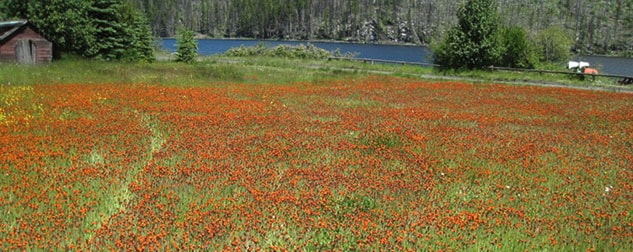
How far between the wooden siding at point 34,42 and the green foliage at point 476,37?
126 feet

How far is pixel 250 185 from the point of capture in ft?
27.9

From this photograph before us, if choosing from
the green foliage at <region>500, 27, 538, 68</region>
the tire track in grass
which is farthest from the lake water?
the tire track in grass

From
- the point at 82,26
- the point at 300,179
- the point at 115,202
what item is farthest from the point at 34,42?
the point at 300,179

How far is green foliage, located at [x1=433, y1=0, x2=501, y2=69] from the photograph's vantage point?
46.3 meters

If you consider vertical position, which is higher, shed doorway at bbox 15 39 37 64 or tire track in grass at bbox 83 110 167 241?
shed doorway at bbox 15 39 37 64

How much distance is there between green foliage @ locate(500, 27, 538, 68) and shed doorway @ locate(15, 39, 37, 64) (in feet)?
159

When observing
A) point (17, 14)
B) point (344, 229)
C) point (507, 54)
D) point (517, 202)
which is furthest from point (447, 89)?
point (17, 14)

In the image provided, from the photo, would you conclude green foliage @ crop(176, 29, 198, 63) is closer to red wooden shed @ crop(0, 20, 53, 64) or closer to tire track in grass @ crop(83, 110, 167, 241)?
red wooden shed @ crop(0, 20, 53, 64)

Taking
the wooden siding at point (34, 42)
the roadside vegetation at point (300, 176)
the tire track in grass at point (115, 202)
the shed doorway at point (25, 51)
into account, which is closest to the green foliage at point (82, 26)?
the wooden siding at point (34, 42)

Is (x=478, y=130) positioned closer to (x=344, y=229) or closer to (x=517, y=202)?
(x=517, y=202)

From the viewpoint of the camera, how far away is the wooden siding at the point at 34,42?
3638 centimetres

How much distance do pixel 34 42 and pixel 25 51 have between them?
1.06 meters

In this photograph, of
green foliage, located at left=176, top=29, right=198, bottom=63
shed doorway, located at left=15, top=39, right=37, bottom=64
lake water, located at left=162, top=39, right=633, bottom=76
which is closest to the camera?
shed doorway, located at left=15, top=39, right=37, bottom=64

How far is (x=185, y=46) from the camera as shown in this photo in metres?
51.0
